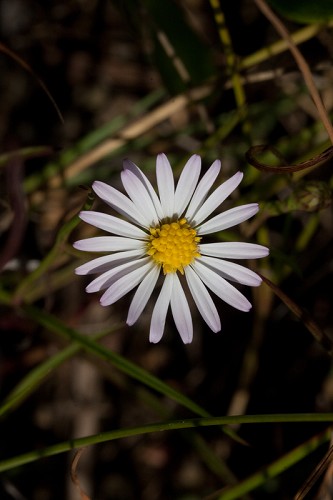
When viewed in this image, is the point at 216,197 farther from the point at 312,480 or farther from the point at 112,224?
the point at 312,480

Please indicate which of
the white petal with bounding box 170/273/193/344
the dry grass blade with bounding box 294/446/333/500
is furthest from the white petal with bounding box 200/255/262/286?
the dry grass blade with bounding box 294/446/333/500

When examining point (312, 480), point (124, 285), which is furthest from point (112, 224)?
Result: point (312, 480)

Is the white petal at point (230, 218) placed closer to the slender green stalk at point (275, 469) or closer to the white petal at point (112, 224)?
the white petal at point (112, 224)

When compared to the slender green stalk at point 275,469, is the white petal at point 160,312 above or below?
above

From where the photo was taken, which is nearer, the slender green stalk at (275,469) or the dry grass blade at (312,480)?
the dry grass blade at (312,480)

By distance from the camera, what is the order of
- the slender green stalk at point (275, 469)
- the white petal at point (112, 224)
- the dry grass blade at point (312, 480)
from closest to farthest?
1. the white petal at point (112, 224)
2. the dry grass blade at point (312, 480)
3. the slender green stalk at point (275, 469)

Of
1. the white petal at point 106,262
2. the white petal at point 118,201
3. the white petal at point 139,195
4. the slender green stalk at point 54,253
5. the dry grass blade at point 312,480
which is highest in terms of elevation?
the slender green stalk at point 54,253

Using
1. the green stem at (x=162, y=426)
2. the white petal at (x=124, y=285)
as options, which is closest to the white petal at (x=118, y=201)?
the white petal at (x=124, y=285)
